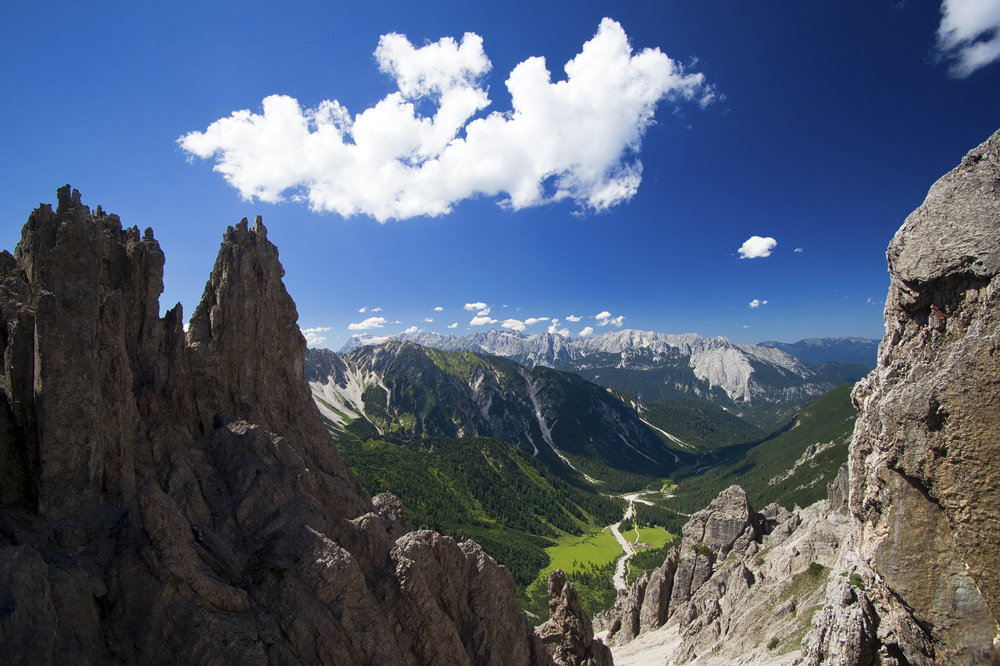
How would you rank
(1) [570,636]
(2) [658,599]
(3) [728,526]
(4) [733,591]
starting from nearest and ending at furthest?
1. (1) [570,636]
2. (4) [733,591]
3. (2) [658,599]
4. (3) [728,526]

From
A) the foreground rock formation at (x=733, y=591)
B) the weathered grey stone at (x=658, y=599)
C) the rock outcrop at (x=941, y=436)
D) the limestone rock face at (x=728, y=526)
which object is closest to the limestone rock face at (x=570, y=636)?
the foreground rock formation at (x=733, y=591)

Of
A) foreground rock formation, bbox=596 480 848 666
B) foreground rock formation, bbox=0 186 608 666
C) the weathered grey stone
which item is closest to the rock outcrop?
foreground rock formation, bbox=596 480 848 666

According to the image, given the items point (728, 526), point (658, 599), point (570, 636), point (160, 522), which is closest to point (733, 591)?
point (658, 599)

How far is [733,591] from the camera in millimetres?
60062

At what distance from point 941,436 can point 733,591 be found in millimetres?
56671

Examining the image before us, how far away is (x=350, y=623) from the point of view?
21.6m

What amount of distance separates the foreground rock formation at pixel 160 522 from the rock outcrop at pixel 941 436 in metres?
22.6

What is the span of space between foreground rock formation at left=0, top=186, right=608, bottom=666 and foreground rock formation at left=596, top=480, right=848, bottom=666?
28.8m

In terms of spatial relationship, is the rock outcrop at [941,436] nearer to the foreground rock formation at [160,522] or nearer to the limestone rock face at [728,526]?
the foreground rock formation at [160,522]

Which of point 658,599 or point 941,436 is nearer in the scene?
point 941,436

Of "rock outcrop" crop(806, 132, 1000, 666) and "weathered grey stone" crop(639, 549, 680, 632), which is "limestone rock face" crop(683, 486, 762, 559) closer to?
"weathered grey stone" crop(639, 549, 680, 632)

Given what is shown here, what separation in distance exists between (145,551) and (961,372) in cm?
3558

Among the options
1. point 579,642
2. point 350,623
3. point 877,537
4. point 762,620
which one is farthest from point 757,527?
point 350,623

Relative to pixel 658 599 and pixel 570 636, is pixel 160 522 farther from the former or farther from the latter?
pixel 658 599
